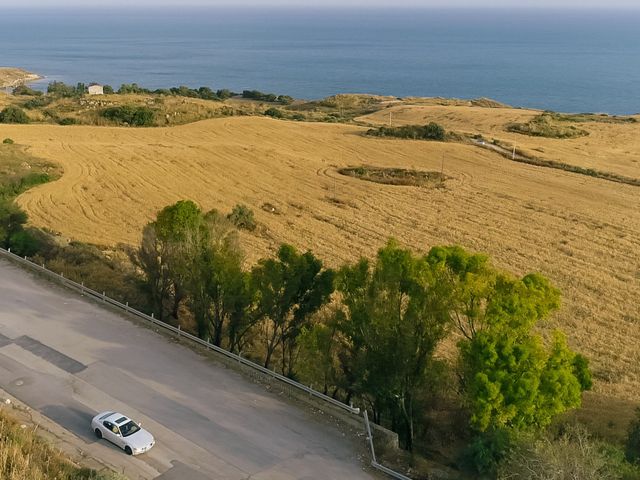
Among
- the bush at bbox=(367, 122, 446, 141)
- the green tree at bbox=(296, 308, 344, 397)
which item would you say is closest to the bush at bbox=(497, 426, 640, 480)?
the green tree at bbox=(296, 308, 344, 397)

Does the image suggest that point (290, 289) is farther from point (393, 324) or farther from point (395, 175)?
point (395, 175)

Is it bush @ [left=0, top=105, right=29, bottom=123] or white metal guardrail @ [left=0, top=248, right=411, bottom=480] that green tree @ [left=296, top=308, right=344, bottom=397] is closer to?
white metal guardrail @ [left=0, top=248, right=411, bottom=480]

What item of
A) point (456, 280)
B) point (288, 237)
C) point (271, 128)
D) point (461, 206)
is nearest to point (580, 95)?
point (271, 128)

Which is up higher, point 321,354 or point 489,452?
point 321,354

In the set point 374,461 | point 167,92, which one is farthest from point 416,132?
point 374,461

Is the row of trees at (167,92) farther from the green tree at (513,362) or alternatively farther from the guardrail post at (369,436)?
the green tree at (513,362)

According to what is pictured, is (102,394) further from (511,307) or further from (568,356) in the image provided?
(568,356)
